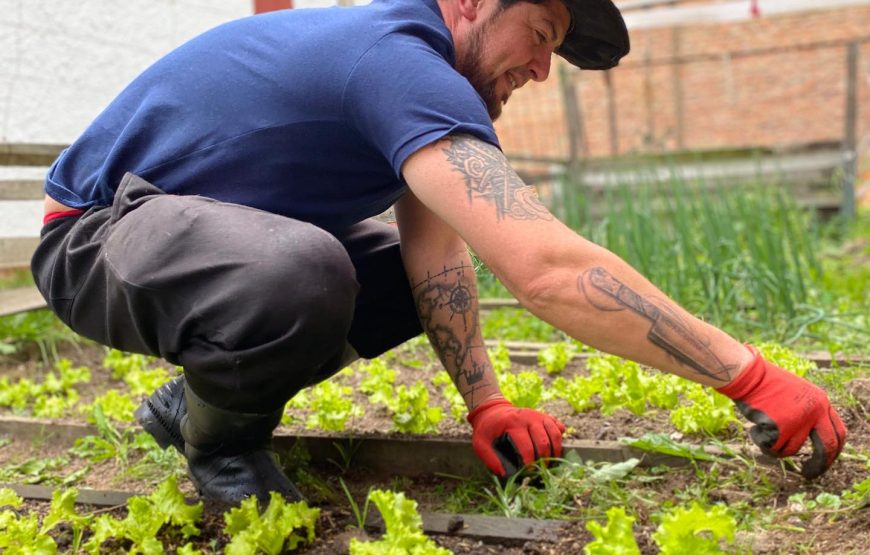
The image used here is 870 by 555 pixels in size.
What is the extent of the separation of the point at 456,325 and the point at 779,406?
953 mm

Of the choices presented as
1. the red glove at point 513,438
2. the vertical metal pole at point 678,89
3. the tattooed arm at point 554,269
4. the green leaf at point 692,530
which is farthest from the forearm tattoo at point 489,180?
the vertical metal pole at point 678,89

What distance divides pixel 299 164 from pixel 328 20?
325 millimetres

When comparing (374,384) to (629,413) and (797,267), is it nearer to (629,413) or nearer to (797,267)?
(629,413)

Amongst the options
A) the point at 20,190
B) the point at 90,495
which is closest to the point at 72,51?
the point at 20,190

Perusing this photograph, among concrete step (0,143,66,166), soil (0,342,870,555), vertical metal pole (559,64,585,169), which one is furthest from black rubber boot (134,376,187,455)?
vertical metal pole (559,64,585,169)

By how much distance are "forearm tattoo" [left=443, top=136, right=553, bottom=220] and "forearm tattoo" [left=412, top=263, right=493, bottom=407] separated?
0.76m

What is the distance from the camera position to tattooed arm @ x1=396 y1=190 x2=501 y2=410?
2.43 meters

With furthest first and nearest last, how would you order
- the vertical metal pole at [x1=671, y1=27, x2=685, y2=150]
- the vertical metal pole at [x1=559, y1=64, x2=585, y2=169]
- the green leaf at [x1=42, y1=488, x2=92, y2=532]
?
the vertical metal pole at [x1=671, y1=27, x2=685, y2=150], the vertical metal pole at [x1=559, y1=64, x2=585, y2=169], the green leaf at [x1=42, y1=488, x2=92, y2=532]

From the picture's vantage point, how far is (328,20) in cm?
197

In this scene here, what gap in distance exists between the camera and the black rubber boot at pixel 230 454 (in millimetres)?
2076

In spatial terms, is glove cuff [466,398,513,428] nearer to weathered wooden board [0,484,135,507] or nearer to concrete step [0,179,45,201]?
weathered wooden board [0,484,135,507]

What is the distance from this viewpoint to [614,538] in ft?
5.24

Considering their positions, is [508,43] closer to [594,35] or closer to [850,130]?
[594,35]

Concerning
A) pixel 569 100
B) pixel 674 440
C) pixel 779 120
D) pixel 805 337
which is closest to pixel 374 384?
pixel 674 440
